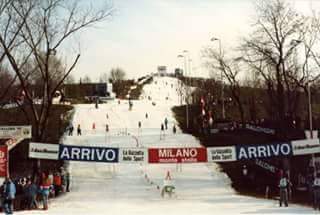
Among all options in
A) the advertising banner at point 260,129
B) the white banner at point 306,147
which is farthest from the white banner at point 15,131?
the advertising banner at point 260,129

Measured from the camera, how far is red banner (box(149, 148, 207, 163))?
3012cm

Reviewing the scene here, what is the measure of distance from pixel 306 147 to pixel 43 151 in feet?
45.2

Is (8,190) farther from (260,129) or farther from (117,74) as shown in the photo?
(117,74)

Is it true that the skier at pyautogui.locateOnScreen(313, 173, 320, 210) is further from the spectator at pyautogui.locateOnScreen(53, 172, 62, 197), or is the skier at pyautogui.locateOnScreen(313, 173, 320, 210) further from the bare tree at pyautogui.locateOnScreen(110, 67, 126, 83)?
the bare tree at pyautogui.locateOnScreen(110, 67, 126, 83)

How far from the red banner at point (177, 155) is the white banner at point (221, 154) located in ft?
1.06

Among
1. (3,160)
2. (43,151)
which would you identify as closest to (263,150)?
(43,151)

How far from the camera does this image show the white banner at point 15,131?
95.4 ft

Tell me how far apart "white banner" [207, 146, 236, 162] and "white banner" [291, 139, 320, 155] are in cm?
320

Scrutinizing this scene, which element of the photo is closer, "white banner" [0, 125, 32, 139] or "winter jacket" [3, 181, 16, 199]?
"winter jacket" [3, 181, 16, 199]

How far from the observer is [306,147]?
29.6 metres

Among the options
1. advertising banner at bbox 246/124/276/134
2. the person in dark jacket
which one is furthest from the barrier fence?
advertising banner at bbox 246/124/276/134

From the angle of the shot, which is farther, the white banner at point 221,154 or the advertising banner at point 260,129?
the advertising banner at point 260,129

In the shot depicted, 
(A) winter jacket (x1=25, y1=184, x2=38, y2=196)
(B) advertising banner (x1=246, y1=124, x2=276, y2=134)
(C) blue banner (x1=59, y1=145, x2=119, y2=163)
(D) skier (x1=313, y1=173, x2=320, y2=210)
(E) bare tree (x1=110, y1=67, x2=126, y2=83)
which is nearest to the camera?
(D) skier (x1=313, y1=173, x2=320, y2=210)

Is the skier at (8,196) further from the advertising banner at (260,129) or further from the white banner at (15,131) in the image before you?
the advertising banner at (260,129)
